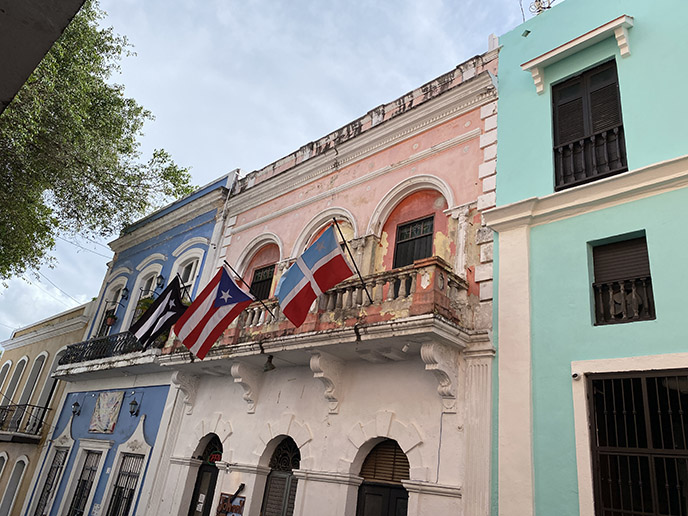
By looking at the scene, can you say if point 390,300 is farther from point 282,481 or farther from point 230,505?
point 230,505

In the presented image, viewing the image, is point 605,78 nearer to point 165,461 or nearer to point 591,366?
point 591,366

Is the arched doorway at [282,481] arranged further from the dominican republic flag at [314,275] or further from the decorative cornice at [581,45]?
the decorative cornice at [581,45]

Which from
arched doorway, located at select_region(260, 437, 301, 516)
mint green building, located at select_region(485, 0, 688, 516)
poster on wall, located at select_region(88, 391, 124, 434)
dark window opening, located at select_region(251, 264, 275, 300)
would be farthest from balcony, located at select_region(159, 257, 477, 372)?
poster on wall, located at select_region(88, 391, 124, 434)

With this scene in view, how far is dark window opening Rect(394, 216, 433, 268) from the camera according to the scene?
9.23m

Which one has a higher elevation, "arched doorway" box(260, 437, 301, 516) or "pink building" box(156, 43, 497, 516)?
"pink building" box(156, 43, 497, 516)

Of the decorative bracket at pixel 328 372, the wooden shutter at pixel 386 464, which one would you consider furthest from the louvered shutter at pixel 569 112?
the wooden shutter at pixel 386 464

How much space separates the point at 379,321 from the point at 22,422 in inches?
611

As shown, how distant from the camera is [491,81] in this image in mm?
9070

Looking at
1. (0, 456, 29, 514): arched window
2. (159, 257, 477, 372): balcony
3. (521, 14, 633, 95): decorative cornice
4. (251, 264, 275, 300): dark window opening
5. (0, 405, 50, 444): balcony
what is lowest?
(0, 456, 29, 514): arched window

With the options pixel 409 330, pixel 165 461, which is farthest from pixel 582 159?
pixel 165 461

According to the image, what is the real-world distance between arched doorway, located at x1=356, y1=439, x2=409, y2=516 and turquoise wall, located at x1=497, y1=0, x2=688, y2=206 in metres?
4.21

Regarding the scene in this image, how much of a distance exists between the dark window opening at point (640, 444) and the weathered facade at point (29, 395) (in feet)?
50.6

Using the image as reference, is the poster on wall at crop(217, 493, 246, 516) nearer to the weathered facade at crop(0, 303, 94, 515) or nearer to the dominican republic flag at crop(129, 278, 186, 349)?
the dominican republic flag at crop(129, 278, 186, 349)

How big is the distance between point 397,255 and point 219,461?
5.28 meters
